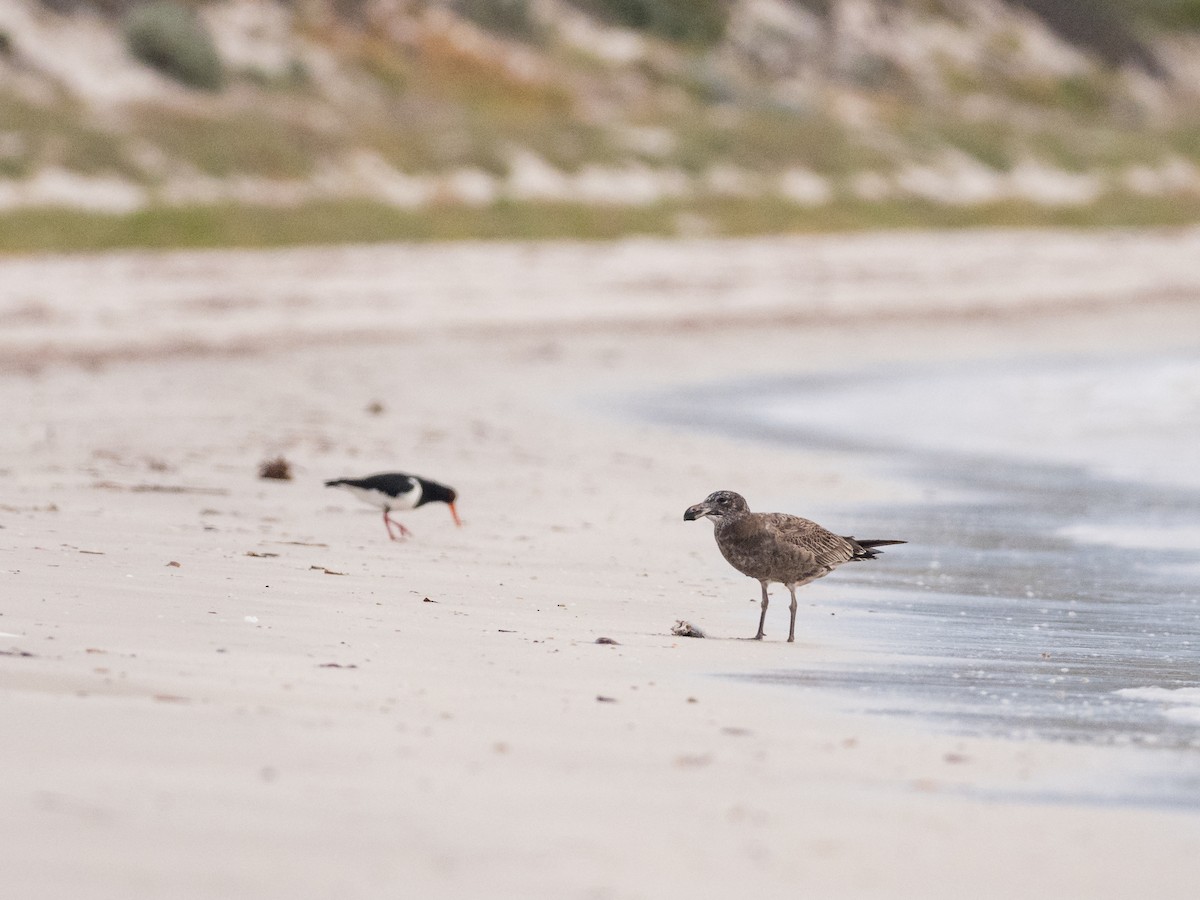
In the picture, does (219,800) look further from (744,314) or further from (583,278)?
(583,278)

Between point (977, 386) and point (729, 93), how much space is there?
131 feet

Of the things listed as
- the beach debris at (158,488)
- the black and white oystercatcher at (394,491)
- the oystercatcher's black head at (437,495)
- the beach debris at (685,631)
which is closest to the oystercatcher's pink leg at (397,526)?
the black and white oystercatcher at (394,491)

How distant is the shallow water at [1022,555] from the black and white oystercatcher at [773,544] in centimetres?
29

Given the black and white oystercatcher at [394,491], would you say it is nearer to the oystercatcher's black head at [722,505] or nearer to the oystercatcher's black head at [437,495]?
the oystercatcher's black head at [437,495]

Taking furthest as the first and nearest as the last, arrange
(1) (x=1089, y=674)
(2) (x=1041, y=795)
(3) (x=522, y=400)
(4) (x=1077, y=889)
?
(3) (x=522, y=400) < (1) (x=1089, y=674) < (2) (x=1041, y=795) < (4) (x=1077, y=889)

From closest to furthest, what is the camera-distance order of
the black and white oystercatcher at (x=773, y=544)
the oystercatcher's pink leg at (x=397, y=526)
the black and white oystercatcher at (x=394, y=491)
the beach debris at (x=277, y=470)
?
1. the black and white oystercatcher at (x=773, y=544)
2. the oystercatcher's pink leg at (x=397, y=526)
3. the black and white oystercatcher at (x=394, y=491)
4. the beach debris at (x=277, y=470)

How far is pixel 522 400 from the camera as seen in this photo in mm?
18969

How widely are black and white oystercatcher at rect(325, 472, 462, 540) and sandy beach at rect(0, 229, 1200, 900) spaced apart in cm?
19

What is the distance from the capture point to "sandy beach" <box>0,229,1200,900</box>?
4.74m

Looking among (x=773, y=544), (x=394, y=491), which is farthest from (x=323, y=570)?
(x=773, y=544)

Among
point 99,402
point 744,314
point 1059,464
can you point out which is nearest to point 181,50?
point 744,314

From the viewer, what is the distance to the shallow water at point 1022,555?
269 inches

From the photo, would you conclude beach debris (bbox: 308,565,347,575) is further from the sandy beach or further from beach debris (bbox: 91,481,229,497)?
beach debris (bbox: 91,481,229,497)

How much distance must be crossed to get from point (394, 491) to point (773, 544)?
2753mm
